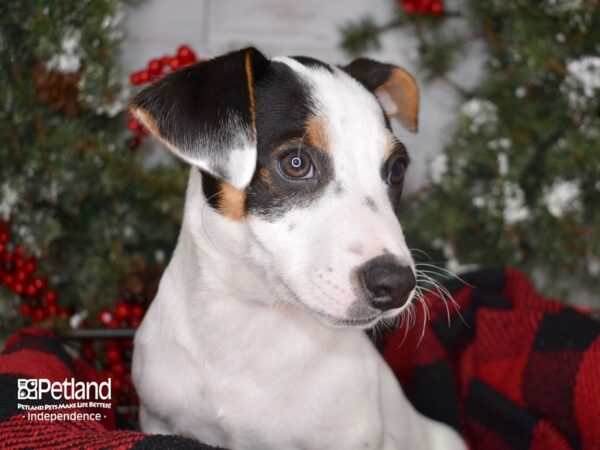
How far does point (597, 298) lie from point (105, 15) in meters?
2.44

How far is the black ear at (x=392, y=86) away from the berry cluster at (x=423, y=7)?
1130 mm

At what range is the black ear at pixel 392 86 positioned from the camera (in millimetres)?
2246

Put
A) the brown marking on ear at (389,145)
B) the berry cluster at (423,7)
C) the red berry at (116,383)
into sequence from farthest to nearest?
the berry cluster at (423,7), the red berry at (116,383), the brown marking on ear at (389,145)

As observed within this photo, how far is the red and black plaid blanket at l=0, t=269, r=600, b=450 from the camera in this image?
2.24 m

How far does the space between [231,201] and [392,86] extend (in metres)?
0.78

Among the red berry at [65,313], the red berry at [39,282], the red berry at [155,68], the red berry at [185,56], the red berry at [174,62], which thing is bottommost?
the red berry at [65,313]

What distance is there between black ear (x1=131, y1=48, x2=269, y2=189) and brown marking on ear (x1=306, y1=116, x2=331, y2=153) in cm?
13

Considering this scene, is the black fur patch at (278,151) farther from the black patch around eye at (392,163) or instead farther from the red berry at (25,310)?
the red berry at (25,310)

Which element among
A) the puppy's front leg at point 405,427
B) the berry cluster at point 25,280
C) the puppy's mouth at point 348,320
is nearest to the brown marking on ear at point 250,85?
the puppy's mouth at point 348,320

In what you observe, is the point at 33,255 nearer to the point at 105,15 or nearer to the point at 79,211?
the point at 79,211

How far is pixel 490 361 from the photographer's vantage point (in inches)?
104

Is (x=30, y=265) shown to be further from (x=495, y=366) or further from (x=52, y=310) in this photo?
(x=495, y=366)

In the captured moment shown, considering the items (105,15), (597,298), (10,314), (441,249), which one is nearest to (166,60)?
(105,15)

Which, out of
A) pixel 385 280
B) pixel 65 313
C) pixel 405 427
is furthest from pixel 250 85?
pixel 65 313
